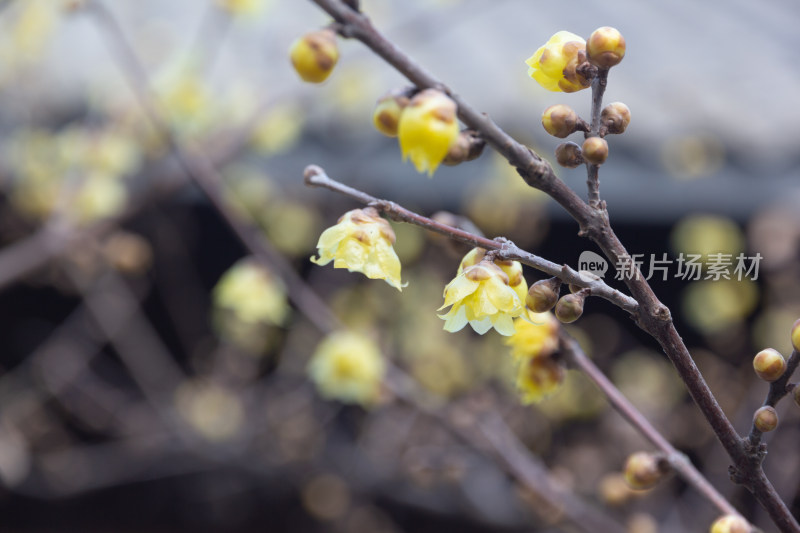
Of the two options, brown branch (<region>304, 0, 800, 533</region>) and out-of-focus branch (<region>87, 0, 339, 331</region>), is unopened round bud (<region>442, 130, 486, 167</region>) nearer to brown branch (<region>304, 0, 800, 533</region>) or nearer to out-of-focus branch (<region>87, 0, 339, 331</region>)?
brown branch (<region>304, 0, 800, 533</region>)

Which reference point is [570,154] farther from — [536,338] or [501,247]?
[536,338]

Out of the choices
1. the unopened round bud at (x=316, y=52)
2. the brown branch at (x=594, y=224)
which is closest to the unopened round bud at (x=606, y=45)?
the brown branch at (x=594, y=224)

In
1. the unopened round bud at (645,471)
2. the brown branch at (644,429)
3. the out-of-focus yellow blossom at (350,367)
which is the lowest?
the out-of-focus yellow blossom at (350,367)

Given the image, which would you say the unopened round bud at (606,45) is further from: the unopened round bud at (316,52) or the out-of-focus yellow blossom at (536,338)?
the out-of-focus yellow blossom at (536,338)

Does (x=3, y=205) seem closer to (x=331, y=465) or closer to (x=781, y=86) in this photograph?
(x=331, y=465)

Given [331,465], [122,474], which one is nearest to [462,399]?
[331,465]

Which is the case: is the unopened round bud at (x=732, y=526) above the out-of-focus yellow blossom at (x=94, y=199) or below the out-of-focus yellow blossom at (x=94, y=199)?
above

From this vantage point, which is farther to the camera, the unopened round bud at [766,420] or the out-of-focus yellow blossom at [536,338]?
the out-of-focus yellow blossom at [536,338]

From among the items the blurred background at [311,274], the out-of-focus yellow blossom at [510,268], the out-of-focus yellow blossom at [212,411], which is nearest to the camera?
the out-of-focus yellow blossom at [510,268]
